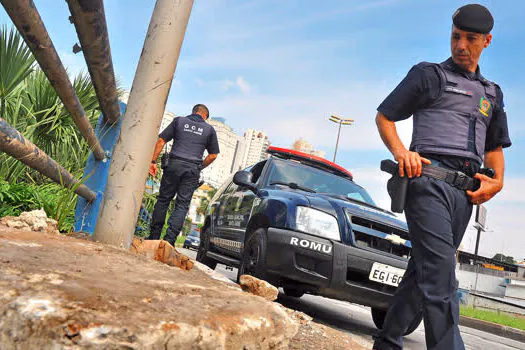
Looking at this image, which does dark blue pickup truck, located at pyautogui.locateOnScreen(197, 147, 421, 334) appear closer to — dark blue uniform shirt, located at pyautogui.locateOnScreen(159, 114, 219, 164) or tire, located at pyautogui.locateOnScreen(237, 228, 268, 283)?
tire, located at pyautogui.locateOnScreen(237, 228, 268, 283)

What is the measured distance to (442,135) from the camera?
240 centimetres

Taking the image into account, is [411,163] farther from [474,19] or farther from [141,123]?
[141,123]

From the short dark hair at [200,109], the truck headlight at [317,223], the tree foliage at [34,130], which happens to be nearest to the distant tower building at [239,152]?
the short dark hair at [200,109]

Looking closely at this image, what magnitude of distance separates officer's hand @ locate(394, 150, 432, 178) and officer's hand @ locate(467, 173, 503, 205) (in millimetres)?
257

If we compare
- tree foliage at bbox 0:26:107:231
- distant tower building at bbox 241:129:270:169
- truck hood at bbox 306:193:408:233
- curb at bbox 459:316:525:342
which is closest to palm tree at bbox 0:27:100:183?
tree foliage at bbox 0:26:107:231

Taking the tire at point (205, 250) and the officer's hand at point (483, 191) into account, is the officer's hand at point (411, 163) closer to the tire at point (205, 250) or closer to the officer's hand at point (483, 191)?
the officer's hand at point (483, 191)

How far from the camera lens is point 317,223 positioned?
3.85 meters

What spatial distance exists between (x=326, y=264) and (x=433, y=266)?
1.52 meters

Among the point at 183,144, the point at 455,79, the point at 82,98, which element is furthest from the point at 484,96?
the point at 82,98

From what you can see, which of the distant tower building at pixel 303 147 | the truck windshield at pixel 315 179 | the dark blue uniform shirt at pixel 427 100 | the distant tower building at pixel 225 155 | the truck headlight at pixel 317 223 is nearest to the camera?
the dark blue uniform shirt at pixel 427 100

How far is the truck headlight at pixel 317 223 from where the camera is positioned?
3.80m

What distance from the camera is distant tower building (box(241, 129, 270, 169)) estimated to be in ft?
395

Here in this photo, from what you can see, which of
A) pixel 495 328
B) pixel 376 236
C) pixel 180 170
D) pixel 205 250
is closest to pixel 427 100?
pixel 376 236

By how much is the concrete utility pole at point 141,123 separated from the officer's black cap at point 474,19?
1.35 metres
